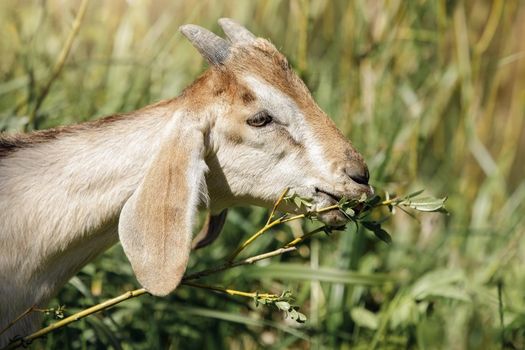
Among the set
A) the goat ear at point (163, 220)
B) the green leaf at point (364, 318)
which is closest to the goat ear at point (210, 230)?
the goat ear at point (163, 220)

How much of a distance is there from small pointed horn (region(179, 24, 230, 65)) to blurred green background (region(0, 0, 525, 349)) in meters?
0.99

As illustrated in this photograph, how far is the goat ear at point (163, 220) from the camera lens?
3.44m

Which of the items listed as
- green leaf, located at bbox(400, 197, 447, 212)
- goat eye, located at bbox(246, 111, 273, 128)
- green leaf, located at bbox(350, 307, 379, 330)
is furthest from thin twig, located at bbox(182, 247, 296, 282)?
green leaf, located at bbox(350, 307, 379, 330)

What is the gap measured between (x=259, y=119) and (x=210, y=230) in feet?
2.26

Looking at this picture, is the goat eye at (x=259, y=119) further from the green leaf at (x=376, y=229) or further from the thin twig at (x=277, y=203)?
the green leaf at (x=376, y=229)

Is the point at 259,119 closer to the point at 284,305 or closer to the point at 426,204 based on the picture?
the point at 426,204

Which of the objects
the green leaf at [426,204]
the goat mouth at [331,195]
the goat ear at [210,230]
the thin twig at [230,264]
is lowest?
the goat ear at [210,230]

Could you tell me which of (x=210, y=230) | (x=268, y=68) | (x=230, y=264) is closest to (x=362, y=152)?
(x=210, y=230)

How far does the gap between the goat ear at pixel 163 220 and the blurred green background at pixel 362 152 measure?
0.84 metres

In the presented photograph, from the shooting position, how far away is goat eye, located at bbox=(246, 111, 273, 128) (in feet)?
12.6

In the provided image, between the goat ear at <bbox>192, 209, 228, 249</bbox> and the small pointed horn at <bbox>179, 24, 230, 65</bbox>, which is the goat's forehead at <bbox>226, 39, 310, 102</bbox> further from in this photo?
the goat ear at <bbox>192, 209, 228, 249</bbox>

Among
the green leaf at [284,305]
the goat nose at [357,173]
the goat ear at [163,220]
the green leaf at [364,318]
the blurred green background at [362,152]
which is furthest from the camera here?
the green leaf at [364,318]

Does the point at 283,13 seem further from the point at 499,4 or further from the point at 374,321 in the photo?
the point at 374,321

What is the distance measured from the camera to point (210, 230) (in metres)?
4.27
